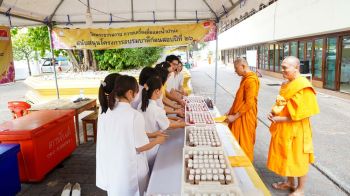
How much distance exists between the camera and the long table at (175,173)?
1.69 m

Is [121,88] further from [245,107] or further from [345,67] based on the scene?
[345,67]

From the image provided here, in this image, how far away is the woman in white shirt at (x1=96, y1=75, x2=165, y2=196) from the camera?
6.06 feet

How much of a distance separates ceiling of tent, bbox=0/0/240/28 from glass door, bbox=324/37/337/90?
711cm

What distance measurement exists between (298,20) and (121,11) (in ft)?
30.0

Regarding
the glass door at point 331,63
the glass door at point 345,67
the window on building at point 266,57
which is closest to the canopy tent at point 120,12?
the glass door at point 345,67

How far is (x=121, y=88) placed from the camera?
184cm

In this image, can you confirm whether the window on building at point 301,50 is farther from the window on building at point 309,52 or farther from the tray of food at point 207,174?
the tray of food at point 207,174

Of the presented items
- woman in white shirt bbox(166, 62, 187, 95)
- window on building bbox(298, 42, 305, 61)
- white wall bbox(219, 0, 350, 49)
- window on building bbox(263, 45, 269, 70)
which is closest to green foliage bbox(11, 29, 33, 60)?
white wall bbox(219, 0, 350, 49)

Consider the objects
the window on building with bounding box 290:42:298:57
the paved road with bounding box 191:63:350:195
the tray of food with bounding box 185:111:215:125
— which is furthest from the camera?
the window on building with bounding box 290:42:298:57

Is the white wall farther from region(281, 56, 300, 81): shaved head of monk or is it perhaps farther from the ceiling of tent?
region(281, 56, 300, 81): shaved head of monk

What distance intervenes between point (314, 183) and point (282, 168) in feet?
2.93

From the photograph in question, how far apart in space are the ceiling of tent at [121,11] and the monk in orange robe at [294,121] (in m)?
2.08

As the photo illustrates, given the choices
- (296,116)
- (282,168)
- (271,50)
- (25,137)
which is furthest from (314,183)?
(271,50)

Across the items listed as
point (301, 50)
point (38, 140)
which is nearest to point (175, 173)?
point (38, 140)
